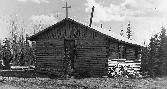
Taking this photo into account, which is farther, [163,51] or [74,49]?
[163,51]

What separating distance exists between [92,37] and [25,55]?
3012 centimetres

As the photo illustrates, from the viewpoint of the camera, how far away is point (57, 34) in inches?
→ 1090

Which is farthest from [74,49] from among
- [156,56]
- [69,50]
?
[156,56]

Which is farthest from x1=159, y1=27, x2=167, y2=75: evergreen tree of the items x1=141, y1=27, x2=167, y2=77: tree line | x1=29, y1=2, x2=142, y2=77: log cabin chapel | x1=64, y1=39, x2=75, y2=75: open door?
x1=64, y1=39, x2=75, y2=75: open door

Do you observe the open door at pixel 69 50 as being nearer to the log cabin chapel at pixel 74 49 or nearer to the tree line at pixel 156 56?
the log cabin chapel at pixel 74 49

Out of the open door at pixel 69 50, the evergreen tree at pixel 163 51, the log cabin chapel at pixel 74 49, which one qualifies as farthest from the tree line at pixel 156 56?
the open door at pixel 69 50

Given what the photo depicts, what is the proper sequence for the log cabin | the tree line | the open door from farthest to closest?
1. the tree line
2. the open door
3. the log cabin

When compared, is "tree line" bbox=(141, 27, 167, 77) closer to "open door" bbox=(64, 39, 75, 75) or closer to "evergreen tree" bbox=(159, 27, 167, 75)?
"evergreen tree" bbox=(159, 27, 167, 75)

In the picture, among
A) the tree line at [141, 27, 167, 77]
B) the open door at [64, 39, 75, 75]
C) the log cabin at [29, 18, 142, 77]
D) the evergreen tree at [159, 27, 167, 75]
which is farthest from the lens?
the evergreen tree at [159, 27, 167, 75]

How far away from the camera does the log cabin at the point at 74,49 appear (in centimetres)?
2567

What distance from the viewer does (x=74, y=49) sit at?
2686 centimetres

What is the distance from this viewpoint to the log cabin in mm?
25672

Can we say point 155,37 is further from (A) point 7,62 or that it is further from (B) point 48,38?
(A) point 7,62

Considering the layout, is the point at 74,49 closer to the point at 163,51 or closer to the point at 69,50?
the point at 69,50
